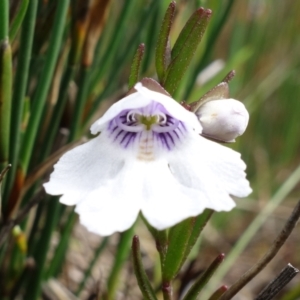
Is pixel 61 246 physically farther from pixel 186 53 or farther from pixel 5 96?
pixel 186 53

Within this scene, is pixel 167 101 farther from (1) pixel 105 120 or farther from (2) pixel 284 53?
(2) pixel 284 53

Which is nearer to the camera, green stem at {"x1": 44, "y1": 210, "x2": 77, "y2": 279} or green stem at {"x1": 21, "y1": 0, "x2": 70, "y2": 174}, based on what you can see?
green stem at {"x1": 21, "y1": 0, "x2": 70, "y2": 174}

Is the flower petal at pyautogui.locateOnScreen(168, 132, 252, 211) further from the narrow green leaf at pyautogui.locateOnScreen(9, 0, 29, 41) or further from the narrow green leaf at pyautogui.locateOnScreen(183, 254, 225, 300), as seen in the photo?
the narrow green leaf at pyautogui.locateOnScreen(9, 0, 29, 41)

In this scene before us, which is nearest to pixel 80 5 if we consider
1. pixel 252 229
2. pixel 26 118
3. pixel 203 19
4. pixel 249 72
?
pixel 26 118

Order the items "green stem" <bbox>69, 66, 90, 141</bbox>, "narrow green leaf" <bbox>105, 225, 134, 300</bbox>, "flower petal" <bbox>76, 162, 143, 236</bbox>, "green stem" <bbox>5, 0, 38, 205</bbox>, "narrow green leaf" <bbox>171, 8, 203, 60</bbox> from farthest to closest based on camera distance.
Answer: "narrow green leaf" <bbox>105, 225, 134, 300</bbox> < "green stem" <bbox>69, 66, 90, 141</bbox> < "green stem" <bbox>5, 0, 38, 205</bbox> < "narrow green leaf" <bbox>171, 8, 203, 60</bbox> < "flower petal" <bbox>76, 162, 143, 236</bbox>

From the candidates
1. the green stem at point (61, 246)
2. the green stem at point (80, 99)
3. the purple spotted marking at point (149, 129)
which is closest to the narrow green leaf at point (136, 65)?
the purple spotted marking at point (149, 129)

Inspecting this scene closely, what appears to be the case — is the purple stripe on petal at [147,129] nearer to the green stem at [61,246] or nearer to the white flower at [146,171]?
the white flower at [146,171]

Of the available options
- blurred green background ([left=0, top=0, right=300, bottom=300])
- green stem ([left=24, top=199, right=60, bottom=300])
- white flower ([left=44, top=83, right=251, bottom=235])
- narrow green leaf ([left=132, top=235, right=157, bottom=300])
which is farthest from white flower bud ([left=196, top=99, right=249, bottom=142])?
green stem ([left=24, top=199, right=60, bottom=300])

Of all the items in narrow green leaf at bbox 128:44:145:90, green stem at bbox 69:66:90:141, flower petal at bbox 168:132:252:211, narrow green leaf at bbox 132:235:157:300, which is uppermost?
narrow green leaf at bbox 128:44:145:90
